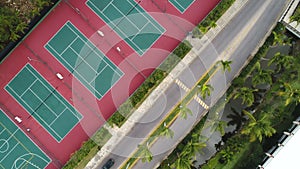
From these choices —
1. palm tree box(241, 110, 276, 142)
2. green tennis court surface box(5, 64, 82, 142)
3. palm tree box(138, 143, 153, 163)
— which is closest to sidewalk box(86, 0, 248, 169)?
palm tree box(138, 143, 153, 163)

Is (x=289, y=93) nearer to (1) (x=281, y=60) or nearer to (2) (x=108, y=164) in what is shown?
(1) (x=281, y=60)

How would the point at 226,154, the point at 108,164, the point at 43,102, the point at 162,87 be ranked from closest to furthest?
the point at 226,154
the point at 108,164
the point at 43,102
the point at 162,87

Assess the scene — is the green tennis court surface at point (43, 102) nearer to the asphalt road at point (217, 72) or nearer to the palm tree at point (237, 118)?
the asphalt road at point (217, 72)

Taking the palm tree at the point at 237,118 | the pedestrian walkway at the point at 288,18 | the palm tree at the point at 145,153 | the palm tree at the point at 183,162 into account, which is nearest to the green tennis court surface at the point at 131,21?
the palm tree at the point at 145,153

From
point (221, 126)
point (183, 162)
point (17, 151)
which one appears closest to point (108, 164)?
point (183, 162)

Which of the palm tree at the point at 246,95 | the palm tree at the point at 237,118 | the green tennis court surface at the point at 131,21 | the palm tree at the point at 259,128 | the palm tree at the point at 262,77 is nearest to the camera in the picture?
the palm tree at the point at 259,128

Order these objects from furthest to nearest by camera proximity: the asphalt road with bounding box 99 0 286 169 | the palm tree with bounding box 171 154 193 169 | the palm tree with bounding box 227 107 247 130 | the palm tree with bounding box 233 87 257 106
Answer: the palm tree with bounding box 227 107 247 130 < the asphalt road with bounding box 99 0 286 169 < the palm tree with bounding box 233 87 257 106 < the palm tree with bounding box 171 154 193 169

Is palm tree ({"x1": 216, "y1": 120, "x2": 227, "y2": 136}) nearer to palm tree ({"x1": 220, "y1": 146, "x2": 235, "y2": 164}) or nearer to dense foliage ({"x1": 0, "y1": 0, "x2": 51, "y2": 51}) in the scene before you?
palm tree ({"x1": 220, "y1": 146, "x2": 235, "y2": 164})
